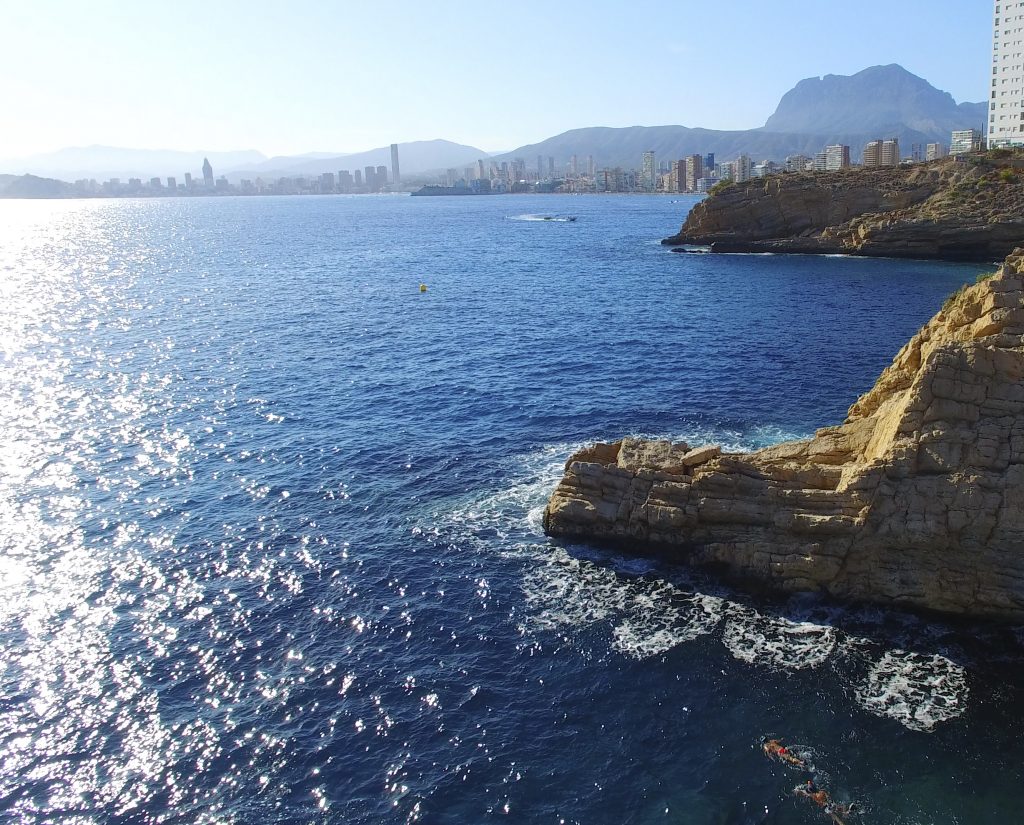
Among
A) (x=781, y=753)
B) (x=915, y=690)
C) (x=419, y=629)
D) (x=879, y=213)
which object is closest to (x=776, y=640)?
(x=915, y=690)

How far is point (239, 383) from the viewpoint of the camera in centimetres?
6191

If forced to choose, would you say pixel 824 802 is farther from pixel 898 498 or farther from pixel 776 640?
pixel 898 498

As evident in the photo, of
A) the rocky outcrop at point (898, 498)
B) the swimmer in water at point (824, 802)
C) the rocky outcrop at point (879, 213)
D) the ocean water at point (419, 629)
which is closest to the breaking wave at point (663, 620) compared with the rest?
the ocean water at point (419, 629)

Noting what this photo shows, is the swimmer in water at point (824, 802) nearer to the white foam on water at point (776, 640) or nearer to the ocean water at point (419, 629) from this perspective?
the ocean water at point (419, 629)

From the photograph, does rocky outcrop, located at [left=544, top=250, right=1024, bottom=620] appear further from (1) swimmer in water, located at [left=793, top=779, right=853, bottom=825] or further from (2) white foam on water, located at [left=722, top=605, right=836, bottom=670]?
(1) swimmer in water, located at [left=793, top=779, right=853, bottom=825]

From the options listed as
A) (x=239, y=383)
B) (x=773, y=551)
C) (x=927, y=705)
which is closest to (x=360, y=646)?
(x=773, y=551)

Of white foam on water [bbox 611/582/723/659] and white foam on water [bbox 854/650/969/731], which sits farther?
white foam on water [bbox 611/582/723/659]

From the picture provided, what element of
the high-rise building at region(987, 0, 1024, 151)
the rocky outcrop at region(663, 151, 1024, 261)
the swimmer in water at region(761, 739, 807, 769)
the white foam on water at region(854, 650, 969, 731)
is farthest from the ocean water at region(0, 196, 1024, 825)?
the high-rise building at region(987, 0, 1024, 151)

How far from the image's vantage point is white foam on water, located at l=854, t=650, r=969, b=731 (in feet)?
82.8

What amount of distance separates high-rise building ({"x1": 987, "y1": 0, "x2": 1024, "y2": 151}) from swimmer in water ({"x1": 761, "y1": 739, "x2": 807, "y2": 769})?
175570 millimetres

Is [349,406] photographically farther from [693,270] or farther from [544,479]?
[693,270]

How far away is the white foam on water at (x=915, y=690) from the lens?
2525cm

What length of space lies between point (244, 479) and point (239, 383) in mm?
19908

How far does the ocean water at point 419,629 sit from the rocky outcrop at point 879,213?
6055 centimetres
